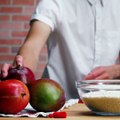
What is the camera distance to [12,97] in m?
0.70

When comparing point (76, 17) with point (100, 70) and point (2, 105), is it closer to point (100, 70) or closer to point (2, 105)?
point (100, 70)

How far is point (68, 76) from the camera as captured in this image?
4.85 feet

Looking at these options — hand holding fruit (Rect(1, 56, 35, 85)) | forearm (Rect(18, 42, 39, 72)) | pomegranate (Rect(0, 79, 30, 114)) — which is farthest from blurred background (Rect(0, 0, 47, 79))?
pomegranate (Rect(0, 79, 30, 114))

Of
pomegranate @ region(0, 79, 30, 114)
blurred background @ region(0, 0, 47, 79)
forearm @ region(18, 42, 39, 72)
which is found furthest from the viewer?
blurred background @ region(0, 0, 47, 79)

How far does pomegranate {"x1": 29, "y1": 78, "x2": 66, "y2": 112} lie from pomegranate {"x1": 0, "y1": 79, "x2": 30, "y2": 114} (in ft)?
A: 0.09

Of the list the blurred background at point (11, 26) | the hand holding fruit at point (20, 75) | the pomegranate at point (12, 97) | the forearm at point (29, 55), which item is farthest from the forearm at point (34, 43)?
the blurred background at point (11, 26)

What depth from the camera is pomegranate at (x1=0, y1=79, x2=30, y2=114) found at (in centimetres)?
70

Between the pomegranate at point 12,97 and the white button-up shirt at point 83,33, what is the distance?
740 millimetres

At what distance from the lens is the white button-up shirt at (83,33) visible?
146 cm

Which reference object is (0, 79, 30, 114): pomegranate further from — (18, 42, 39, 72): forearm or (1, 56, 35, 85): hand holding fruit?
(18, 42, 39, 72): forearm

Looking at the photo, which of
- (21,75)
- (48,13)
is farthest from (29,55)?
(21,75)

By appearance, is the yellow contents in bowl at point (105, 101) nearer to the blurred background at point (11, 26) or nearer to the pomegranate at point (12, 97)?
the pomegranate at point (12, 97)

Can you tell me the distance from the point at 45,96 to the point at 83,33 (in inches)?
29.7

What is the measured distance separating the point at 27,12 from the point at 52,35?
3.26 ft
